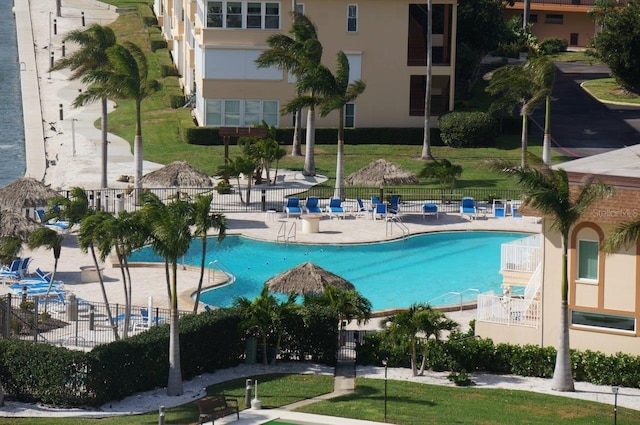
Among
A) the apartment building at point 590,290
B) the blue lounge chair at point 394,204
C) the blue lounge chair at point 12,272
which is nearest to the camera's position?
the apartment building at point 590,290

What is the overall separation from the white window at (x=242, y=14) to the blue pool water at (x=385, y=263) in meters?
19.2

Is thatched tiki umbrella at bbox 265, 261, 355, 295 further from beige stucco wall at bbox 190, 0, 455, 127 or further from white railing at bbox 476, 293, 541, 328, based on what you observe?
beige stucco wall at bbox 190, 0, 455, 127

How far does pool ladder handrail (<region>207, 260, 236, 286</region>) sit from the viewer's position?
171 feet

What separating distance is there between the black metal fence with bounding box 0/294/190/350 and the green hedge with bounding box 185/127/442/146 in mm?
28177

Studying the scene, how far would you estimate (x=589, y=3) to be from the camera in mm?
106938

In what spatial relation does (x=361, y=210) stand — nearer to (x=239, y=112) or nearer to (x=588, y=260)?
(x=239, y=112)

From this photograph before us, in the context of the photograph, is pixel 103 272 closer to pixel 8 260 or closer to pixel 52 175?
pixel 8 260

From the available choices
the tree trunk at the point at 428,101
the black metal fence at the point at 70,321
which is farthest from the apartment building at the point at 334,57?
the black metal fence at the point at 70,321

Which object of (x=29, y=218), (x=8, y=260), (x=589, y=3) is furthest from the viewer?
(x=589, y=3)

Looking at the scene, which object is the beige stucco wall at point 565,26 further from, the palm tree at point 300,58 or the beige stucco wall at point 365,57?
the palm tree at point 300,58

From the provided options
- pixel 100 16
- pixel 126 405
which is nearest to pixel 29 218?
pixel 126 405

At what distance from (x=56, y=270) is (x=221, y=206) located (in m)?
12.3

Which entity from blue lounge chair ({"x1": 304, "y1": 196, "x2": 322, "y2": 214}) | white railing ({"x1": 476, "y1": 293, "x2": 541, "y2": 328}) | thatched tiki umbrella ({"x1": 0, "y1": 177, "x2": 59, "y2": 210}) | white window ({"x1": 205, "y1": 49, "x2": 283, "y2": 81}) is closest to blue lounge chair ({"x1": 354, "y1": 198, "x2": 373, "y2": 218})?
blue lounge chair ({"x1": 304, "y1": 196, "x2": 322, "y2": 214})

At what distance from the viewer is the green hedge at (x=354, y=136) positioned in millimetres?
74500
